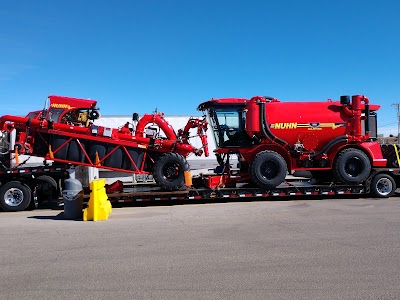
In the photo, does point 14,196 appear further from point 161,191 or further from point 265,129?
point 265,129

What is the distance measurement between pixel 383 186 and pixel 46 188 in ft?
34.8

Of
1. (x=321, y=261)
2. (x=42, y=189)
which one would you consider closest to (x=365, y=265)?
(x=321, y=261)

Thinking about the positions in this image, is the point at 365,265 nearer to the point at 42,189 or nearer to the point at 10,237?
the point at 10,237

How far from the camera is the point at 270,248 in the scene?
6.59m

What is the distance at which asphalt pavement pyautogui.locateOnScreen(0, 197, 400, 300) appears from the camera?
15.8 ft

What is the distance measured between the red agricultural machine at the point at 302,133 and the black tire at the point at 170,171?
1169 mm

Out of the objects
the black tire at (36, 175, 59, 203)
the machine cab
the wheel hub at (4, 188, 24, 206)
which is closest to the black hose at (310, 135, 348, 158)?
the machine cab

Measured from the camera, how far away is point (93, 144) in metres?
12.0

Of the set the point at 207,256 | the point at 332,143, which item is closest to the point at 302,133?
the point at 332,143

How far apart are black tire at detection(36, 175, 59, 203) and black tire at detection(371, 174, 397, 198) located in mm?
10051

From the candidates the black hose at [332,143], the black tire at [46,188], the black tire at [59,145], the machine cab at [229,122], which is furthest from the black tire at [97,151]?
the black hose at [332,143]

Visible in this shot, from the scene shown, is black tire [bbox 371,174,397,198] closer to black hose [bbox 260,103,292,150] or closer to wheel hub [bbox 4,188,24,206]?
black hose [bbox 260,103,292,150]

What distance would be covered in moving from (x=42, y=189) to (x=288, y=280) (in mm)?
9429

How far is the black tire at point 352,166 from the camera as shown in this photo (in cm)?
1266
